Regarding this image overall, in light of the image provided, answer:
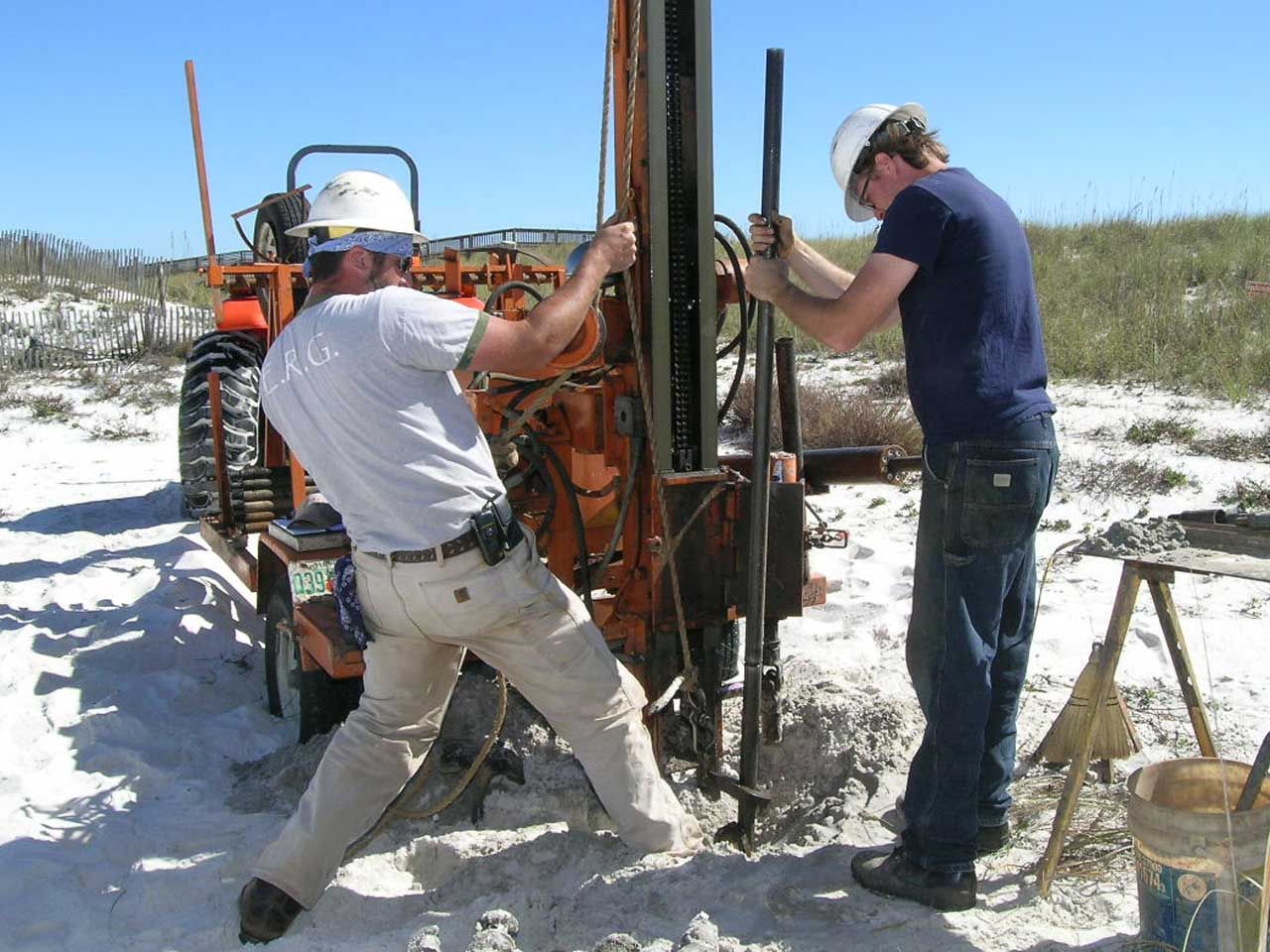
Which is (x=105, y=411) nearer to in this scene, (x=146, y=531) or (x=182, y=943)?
(x=146, y=531)

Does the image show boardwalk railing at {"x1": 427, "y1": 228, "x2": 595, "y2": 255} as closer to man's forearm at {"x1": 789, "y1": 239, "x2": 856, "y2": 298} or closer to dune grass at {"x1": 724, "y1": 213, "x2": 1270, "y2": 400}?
dune grass at {"x1": 724, "y1": 213, "x2": 1270, "y2": 400}

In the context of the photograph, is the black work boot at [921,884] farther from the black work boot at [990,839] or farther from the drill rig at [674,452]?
the drill rig at [674,452]

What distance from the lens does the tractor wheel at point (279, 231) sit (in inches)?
261

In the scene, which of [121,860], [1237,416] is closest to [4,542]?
[121,860]

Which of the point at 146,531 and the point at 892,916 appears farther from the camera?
the point at 146,531

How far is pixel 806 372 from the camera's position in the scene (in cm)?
1259

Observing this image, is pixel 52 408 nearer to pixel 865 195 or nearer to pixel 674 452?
pixel 674 452

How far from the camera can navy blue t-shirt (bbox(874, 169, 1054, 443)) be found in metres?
3.03

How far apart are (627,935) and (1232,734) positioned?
2.57 meters

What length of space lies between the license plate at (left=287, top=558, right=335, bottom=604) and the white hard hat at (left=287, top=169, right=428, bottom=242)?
5.50ft

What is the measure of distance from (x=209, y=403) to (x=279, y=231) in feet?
5.23

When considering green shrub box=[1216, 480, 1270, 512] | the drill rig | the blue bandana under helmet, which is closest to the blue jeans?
the drill rig

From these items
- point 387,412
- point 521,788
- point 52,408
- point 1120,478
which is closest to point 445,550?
point 387,412

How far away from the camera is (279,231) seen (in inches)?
265
